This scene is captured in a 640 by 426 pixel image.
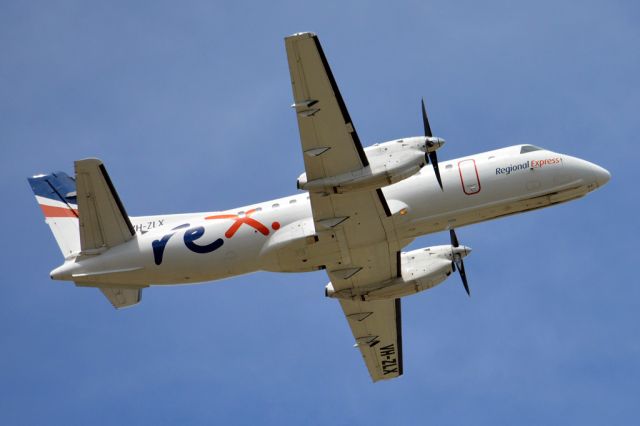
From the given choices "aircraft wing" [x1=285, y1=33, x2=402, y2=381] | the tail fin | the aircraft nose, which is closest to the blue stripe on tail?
the tail fin

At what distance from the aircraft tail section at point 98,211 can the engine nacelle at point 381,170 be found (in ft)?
21.7

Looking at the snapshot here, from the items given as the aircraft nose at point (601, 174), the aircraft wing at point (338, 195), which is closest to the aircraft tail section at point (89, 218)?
the aircraft wing at point (338, 195)

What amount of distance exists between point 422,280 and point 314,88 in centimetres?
1000

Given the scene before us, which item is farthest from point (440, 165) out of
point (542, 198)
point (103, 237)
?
point (103, 237)

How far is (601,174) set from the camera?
31.4 m

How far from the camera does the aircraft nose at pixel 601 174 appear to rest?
31.3m

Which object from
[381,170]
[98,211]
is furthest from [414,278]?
[98,211]

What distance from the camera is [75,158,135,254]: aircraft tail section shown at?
29.7 meters

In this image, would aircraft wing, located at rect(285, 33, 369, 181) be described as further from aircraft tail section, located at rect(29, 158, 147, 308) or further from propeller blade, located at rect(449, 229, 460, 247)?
propeller blade, located at rect(449, 229, 460, 247)

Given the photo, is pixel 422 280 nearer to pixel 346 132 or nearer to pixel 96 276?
pixel 346 132

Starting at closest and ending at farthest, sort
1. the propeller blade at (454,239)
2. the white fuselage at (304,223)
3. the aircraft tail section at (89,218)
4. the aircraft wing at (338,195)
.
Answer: the aircraft wing at (338,195), the aircraft tail section at (89,218), the white fuselage at (304,223), the propeller blade at (454,239)

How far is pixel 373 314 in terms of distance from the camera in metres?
36.1

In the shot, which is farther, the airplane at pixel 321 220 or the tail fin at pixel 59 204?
the tail fin at pixel 59 204

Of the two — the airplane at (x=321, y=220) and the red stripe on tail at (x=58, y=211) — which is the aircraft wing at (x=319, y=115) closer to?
the airplane at (x=321, y=220)
